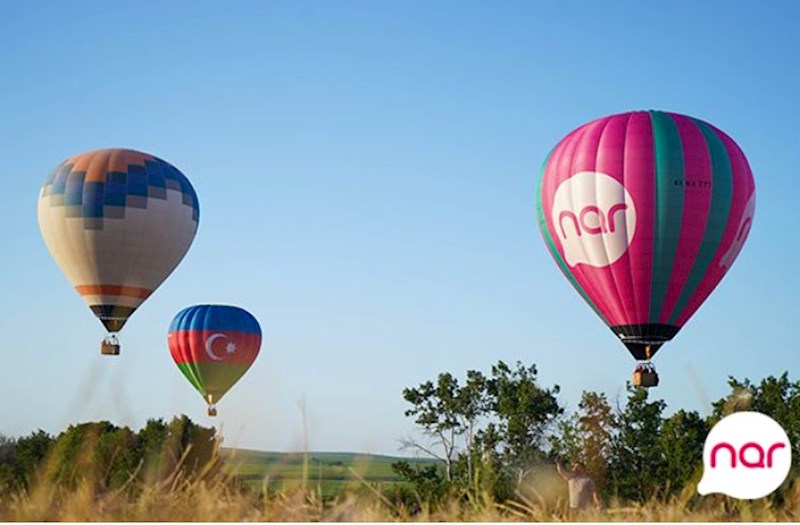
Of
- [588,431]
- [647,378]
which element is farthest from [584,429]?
[647,378]

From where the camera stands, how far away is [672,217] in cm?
3781

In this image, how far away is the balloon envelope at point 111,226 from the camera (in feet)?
160

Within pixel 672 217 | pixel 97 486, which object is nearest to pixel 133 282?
pixel 672 217

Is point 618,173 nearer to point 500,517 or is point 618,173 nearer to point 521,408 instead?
point 500,517

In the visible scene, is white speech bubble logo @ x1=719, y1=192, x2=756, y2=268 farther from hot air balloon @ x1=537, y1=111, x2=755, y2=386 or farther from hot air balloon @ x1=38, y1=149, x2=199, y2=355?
hot air balloon @ x1=38, y1=149, x2=199, y2=355

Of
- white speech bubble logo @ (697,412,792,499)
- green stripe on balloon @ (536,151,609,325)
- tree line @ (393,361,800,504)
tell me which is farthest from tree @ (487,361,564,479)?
white speech bubble logo @ (697,412,792,499)

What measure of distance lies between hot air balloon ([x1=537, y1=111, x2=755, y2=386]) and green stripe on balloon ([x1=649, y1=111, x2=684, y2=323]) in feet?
0.11

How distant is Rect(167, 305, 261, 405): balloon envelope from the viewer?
67.0m

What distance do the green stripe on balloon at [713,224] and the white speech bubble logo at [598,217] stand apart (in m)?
2.49

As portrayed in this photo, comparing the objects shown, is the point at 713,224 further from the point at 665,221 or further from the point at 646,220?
the point at 646,220

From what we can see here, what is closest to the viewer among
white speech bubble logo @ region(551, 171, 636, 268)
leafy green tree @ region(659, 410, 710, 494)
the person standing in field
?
the person standing in field

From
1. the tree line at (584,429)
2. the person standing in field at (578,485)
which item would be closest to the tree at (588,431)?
the tree line at (584,429)

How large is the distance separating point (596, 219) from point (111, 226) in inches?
831

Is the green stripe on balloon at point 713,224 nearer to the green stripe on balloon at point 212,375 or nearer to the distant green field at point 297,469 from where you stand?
the distant green field at point 297,469
